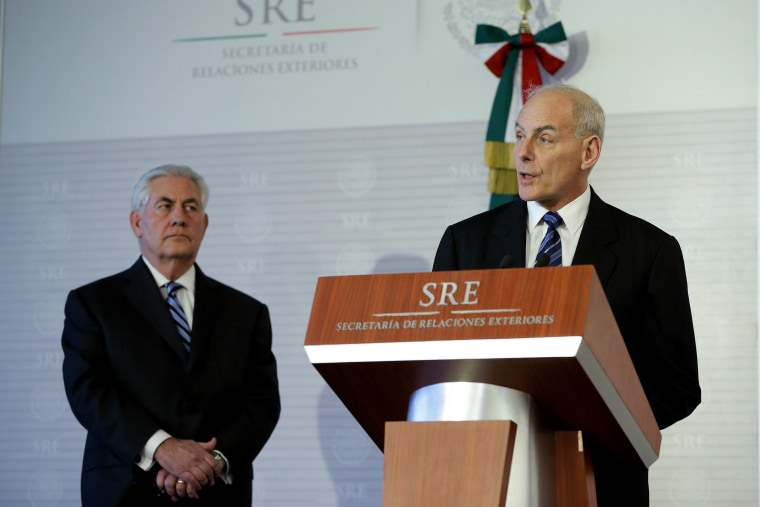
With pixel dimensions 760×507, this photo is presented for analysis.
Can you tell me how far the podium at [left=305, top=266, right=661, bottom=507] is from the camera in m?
1.61

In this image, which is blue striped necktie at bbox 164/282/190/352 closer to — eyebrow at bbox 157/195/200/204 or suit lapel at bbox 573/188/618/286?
eyebrow at bbox 157/195/200/204

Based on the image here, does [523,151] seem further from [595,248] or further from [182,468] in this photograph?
[182,468]

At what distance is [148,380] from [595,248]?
150 centimetres

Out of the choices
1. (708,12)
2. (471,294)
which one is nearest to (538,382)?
(471,294)

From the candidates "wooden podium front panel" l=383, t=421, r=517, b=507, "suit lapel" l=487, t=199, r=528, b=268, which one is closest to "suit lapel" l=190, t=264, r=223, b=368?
"suit lapel" l=487, t=199, r=528, b=268

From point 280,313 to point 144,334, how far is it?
116 centimetres

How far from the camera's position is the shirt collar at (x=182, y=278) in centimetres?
364

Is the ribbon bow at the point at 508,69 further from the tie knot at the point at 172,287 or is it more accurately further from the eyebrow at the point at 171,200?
the tie knot at the point at 172,287

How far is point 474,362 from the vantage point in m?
1.65

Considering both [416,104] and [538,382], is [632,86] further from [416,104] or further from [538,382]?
[538,382]

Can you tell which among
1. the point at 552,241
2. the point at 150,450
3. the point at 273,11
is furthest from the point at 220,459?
the point at 273,11

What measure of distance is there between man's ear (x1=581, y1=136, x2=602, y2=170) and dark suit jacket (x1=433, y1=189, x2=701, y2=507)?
84mm

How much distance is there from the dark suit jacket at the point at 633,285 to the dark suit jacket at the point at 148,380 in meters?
1.08

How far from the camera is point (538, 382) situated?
1.70 metres
